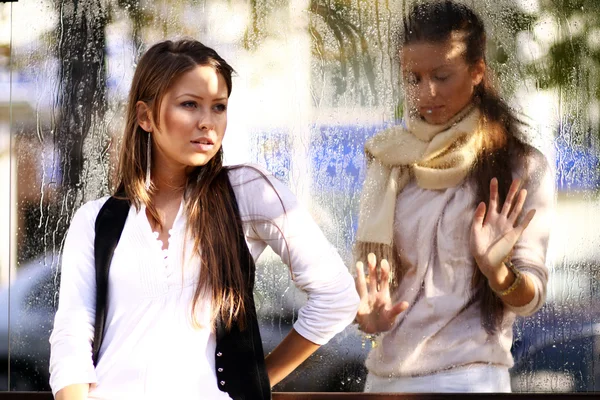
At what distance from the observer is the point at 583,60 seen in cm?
367

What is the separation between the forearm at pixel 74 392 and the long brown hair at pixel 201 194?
0.97ft

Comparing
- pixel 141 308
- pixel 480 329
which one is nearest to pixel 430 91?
pixel 480 329

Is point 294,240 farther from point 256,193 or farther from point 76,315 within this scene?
point 76,315

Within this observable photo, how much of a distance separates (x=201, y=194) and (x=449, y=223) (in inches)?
60.9

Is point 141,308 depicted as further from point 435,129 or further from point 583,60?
point 583,60

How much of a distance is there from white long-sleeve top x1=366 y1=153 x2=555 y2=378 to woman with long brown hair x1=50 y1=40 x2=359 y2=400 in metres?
1.17

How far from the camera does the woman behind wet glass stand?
3588 mm

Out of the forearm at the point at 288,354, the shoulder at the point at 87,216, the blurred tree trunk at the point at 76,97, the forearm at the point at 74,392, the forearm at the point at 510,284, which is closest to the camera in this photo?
the forearm at the point at 74,392

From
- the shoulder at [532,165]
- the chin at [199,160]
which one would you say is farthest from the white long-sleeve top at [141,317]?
the shoulder at [532,165]

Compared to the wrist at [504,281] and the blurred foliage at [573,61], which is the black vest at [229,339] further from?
the blurred foliage at [573,61]

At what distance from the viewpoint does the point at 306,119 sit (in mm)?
3660

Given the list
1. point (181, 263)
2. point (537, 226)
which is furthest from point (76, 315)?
point (537, 226)

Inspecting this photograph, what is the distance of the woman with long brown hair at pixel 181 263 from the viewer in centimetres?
213

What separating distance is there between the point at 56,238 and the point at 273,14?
1216 mm
